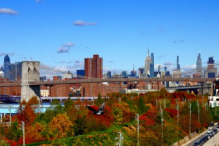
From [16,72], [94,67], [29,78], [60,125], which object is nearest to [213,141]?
[60,125]

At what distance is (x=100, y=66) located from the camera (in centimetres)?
17875

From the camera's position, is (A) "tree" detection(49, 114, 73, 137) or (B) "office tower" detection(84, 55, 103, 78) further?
(B) "office tower" detection(84, 55, 103, 78)

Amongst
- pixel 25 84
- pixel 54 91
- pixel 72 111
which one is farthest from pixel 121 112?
pixel 54 91

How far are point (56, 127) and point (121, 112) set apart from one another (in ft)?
50.2

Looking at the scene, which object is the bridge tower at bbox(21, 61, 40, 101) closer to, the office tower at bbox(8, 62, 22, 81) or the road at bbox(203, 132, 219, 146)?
the office tower at bbox(8, 62, 22, 81)

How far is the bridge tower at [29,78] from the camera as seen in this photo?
92000mm

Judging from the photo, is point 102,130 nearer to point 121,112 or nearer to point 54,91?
point 121,112

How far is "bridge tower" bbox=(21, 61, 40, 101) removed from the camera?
302 feet

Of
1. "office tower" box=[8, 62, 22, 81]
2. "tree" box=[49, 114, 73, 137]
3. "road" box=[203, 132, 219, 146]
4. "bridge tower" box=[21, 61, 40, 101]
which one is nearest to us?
"tree" box=[49, 114, 73, 137]

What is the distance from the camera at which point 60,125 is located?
1670 inches

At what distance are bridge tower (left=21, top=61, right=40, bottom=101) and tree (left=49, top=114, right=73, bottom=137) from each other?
49242mm

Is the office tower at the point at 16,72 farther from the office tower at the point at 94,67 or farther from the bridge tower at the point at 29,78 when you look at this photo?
the bridge tower at the point at 29,78

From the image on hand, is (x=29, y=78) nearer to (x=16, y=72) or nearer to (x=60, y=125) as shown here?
(x=16, y=72)

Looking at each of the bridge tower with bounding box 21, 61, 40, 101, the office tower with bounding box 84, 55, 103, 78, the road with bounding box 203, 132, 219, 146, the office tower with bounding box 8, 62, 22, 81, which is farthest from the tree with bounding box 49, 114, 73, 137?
the office tower with bounding box 84, 55, 103, 78
